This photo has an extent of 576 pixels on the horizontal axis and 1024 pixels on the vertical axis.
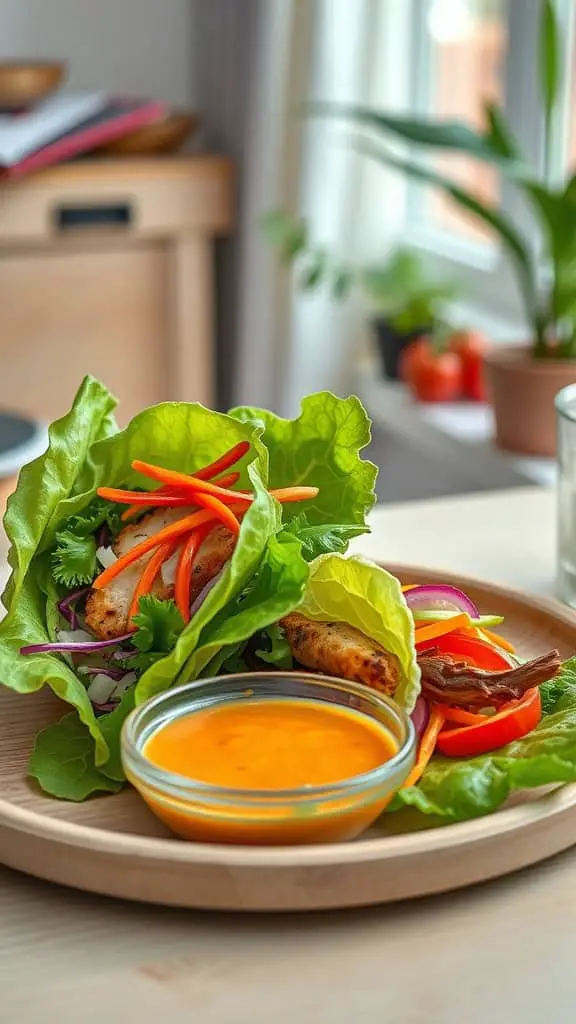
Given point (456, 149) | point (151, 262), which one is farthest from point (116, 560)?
point (151, 262)

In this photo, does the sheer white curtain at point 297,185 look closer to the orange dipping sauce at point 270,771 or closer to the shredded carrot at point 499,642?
the shredded carrot at point 499,642

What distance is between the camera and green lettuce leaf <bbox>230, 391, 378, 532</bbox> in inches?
46.7

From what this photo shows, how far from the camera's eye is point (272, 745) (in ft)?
3.01

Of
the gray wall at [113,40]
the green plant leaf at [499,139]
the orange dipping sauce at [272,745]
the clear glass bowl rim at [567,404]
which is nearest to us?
the orange dipping sauce at [272,745]

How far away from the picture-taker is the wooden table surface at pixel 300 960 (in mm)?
757

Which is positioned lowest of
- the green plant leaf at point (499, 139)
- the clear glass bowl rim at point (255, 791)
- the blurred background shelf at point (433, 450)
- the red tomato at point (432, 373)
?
the blurred background shelf at point (433, 450)

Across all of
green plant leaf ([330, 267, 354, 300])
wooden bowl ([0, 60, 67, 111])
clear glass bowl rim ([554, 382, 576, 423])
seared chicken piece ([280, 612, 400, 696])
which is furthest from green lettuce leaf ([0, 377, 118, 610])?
wooden bowl ([0, 60, 67, 111])

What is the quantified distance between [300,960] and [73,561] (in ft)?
1.37

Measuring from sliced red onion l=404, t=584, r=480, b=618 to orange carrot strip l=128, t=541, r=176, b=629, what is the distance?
19cm

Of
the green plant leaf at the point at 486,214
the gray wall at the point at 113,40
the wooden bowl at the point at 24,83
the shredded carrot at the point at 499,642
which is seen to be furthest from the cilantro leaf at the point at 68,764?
the gray wall at the point at 113,40

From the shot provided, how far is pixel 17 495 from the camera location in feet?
3.67

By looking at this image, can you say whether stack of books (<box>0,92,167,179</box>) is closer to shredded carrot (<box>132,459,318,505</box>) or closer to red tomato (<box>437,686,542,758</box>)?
shredded carrot (<box>132,459,318,505</box>)

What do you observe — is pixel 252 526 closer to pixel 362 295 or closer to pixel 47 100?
pixel 362 295

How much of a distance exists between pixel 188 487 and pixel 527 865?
377mm
